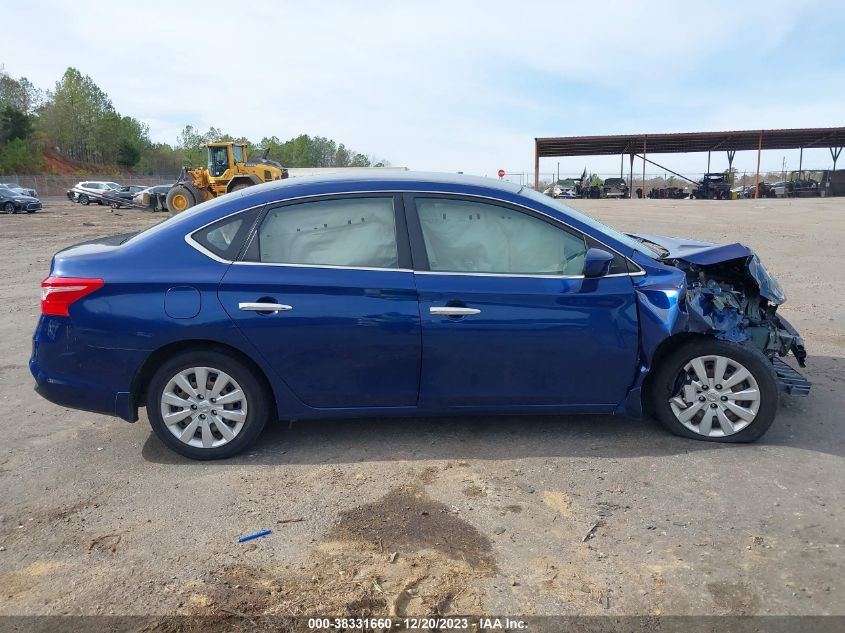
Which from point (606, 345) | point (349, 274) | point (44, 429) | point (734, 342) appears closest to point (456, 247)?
point (349, 274)

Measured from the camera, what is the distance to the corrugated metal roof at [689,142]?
45.8 m

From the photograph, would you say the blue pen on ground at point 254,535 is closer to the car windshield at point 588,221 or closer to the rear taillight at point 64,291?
the rear taillight at point 64,291

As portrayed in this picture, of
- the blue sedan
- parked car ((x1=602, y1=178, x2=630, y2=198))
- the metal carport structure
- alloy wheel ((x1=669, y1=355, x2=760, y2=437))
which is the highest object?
the metal carport structure

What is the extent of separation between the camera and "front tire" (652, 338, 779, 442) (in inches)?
158

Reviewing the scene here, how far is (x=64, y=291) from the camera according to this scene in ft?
12.7

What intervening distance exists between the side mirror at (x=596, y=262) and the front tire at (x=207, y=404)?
2127mm

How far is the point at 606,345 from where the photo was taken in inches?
155

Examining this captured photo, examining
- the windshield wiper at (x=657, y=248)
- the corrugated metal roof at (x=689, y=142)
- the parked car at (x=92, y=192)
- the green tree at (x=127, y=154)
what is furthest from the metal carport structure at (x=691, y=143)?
the green tree at (x=127, y=154)

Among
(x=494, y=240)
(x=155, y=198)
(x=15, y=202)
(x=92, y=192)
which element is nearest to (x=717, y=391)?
(x=494, y=240)

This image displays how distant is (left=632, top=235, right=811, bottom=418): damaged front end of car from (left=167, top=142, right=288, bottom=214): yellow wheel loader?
23.2m

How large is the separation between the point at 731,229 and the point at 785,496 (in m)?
16.9

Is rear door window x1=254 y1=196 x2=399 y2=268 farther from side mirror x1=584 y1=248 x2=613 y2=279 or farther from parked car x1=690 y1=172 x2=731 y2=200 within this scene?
parked car x1=690 y1=172 x2=731 y2=200

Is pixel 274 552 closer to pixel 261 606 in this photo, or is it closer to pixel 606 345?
pixel 261 606

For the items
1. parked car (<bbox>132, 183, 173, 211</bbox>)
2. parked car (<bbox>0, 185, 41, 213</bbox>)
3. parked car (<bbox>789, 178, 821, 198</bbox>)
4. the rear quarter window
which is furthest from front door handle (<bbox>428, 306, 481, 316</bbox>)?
parked car (<bbox>789, 178, 821, 198</bbox>)
